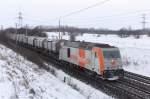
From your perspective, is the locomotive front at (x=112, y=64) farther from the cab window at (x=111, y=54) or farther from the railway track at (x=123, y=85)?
the railway track at (x=123, y=85)

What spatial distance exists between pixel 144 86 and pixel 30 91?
32.1ft

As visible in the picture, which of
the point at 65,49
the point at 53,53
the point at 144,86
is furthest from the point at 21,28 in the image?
the point at 144,86

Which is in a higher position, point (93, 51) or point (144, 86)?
point (93, 51)

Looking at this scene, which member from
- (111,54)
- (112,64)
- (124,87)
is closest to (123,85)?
(124,87)

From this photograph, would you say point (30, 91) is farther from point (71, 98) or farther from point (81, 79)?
point (81, 79)

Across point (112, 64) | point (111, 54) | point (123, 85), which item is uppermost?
point (111, 54)

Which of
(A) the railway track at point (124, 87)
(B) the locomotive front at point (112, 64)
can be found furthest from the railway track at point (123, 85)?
(B) the locomotive front at point (112, 64)

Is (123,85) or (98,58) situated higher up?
(98,58)

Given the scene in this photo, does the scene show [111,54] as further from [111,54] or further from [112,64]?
[112,64]

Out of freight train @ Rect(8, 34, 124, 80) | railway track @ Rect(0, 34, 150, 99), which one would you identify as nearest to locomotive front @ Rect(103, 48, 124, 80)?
freight train @ Rect(8, 34, 124, 80)

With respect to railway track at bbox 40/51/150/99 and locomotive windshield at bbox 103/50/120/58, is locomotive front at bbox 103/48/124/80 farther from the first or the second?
railway track at bbox 40/51/150/99

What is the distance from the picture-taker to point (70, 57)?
89.2ft

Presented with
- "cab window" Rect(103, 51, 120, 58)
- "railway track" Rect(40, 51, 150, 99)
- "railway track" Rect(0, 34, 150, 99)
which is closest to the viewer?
"railway track" Rect(40, 51, 150, 99)

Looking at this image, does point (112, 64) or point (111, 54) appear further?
point (111, 54)
